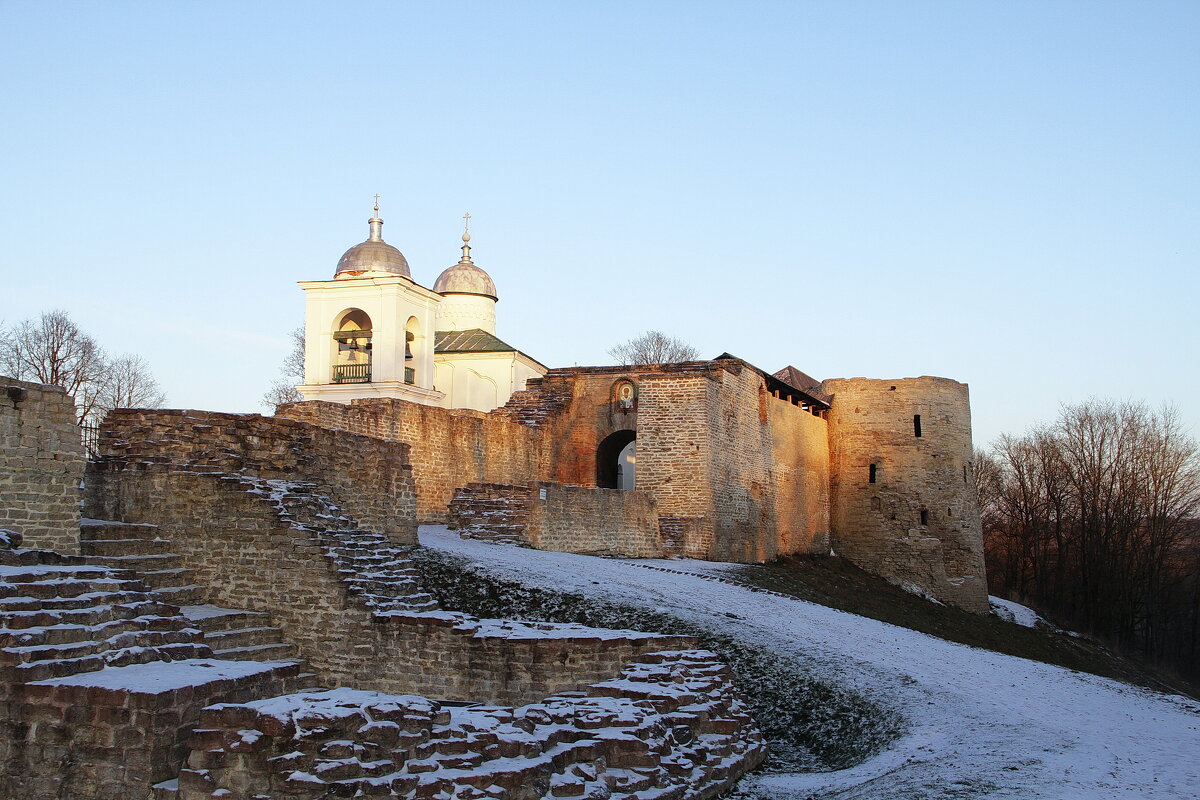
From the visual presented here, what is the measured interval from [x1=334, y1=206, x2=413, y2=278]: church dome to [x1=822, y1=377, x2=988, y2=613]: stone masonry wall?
17.4 meters

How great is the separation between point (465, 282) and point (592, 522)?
31.7 metres

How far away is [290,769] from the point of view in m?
6.50

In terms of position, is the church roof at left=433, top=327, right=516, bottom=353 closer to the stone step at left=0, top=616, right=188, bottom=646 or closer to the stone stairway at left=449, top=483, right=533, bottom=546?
the stone stairway at left=449, top=483, right=533, bottom=546

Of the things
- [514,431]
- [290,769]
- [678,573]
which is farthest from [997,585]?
[290,769]

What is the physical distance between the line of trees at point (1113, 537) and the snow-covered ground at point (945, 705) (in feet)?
86.7

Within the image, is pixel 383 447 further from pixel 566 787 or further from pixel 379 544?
pixel 566 787

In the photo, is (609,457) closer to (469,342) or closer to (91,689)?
(469,342)

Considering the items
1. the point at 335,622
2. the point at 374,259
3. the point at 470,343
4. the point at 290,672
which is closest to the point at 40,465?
the point at 335,622

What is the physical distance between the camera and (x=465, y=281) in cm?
5050

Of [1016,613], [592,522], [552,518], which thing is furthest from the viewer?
[1016,613]

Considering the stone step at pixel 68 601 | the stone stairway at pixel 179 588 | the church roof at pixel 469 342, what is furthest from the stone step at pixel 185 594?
the church roof at pixel 469 342

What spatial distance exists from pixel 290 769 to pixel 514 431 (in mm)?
18040

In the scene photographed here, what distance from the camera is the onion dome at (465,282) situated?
50.3 m

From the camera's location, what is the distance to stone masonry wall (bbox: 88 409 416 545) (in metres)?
11.8
